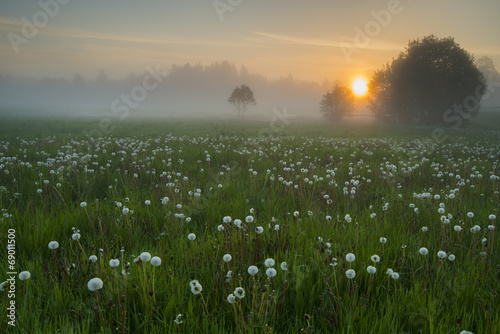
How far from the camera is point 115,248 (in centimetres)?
351

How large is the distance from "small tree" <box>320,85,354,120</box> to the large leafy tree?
829 inches

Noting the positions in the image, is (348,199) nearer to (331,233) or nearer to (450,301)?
(331,233)

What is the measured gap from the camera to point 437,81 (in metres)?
40.9

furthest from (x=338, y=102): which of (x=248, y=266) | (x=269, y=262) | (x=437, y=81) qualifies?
(x=269, y=262)

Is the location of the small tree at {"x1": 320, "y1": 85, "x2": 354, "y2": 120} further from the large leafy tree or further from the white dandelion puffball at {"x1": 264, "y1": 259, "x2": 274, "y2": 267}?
the white dandelion puffball at {"x1": 264, "y1": 259, "x2": 274, "y2": 267}

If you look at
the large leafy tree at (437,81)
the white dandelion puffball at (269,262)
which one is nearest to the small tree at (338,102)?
the large leafy tree at (437,81)

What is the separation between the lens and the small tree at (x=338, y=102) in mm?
66738

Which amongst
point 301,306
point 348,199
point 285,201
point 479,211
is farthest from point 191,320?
point 479,211

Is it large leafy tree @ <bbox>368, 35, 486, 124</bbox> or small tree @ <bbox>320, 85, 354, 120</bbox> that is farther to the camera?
small tree @ <bbox>320, 85, 354, 120</bbox>

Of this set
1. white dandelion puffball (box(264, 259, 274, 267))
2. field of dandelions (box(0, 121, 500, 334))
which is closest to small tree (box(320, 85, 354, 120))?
field of dandelions (box(0, 121, 500, 334))

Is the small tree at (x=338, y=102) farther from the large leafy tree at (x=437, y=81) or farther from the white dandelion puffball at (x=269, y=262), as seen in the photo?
the white dandelion puffball at (x=269, y=262)

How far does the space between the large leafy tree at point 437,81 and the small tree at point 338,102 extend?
21067mm

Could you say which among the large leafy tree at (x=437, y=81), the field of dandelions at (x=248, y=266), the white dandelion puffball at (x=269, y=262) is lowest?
the field of dandelions at (x=248, y=266)

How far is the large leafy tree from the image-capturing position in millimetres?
40969
